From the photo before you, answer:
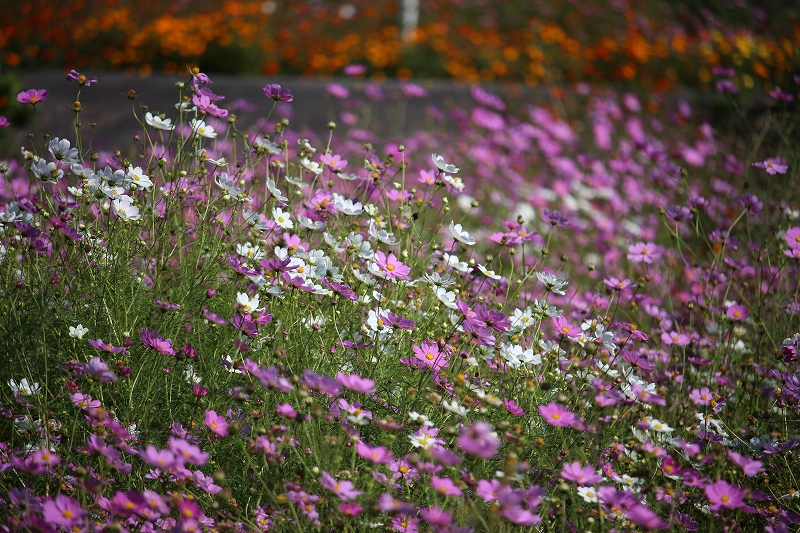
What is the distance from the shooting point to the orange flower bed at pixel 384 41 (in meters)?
6.62

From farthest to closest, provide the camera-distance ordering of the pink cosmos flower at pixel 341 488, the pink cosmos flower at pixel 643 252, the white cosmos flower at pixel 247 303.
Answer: the pink cosmos flower at pixel 643 252 < the white cosmos flower at pixel 247 303 < the pink cosmos flower at pixel 341 488

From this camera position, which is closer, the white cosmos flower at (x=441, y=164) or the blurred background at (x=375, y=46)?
the white cosmos flower at (x=441, y=164)

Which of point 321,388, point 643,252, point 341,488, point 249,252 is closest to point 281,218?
point 249,252

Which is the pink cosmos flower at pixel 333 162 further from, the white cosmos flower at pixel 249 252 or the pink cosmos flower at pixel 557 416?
the pink cosmos flower at pixel 557 416

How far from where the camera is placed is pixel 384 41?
7.55m

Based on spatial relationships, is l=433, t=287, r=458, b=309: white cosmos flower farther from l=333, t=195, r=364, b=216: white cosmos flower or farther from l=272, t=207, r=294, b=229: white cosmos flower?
l=272, t=207, r=294, b=229: white cosmos flower

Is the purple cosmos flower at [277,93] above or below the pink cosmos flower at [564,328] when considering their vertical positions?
above

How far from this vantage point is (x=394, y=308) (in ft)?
7.36

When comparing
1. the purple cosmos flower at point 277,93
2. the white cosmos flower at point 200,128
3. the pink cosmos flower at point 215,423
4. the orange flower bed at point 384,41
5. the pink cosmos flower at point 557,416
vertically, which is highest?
the purple cosmos flower at point 277,93

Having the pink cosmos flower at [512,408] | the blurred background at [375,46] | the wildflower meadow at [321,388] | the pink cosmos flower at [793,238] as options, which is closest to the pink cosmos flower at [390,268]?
the wildflower meadow at [321,388]

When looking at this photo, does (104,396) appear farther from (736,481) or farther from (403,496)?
(736,481)

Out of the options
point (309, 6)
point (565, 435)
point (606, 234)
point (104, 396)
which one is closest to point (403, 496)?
point (565, 435)

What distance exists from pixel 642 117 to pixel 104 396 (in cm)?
547

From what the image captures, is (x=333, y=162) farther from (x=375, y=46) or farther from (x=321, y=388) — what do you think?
(x=375, y=46)
